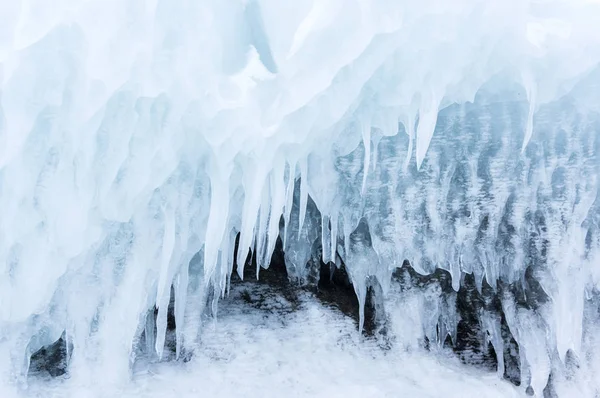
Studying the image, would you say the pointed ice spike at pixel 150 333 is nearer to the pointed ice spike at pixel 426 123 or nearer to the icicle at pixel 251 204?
the icicle at pixel 251 204

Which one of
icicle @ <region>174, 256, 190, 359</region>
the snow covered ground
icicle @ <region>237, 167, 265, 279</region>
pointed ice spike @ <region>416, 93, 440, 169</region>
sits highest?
pointed ice spike @ <region>416, 93, 440, 169</region>

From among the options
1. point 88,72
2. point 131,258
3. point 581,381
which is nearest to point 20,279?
point 131,258

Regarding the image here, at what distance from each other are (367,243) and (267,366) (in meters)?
1.08

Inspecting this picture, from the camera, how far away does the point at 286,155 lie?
300 cm

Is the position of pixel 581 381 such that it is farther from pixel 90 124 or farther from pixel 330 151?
pixel 90 124

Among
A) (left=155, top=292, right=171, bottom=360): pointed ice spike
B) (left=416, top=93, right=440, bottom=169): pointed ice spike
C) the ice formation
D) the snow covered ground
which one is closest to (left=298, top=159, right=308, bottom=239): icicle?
the ice formation

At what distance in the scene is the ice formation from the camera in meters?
2.69

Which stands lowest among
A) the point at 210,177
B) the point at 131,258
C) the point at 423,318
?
the point at 423,318

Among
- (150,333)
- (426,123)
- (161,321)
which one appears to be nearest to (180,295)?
(161,321)

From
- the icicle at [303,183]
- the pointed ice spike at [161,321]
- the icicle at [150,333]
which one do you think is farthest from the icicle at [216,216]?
the icicle at [150,333]

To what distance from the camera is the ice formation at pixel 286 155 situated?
2.69 metres

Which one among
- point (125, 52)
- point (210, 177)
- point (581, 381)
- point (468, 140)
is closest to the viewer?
point (125, 52)

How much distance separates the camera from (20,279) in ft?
10.2

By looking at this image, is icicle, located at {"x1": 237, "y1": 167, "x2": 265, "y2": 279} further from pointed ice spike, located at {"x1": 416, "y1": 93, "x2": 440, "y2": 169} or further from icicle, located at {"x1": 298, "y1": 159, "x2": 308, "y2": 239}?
pointed ice spike, located at {"x1": 416, "y1": 93, "x2": 440, "y2": 169}
